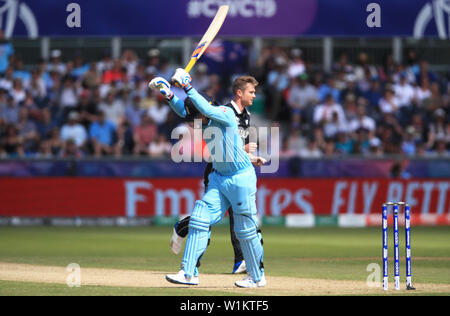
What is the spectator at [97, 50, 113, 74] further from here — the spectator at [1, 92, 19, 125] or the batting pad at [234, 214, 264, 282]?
the batting pad at [234, 214, 264, 282]

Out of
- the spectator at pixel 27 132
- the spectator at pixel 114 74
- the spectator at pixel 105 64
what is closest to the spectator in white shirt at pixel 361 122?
the spectator at pixel 114 74

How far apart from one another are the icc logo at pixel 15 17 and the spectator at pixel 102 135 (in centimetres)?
343

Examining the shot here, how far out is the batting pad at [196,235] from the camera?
28.4ft

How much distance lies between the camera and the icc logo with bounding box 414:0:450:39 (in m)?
15.3

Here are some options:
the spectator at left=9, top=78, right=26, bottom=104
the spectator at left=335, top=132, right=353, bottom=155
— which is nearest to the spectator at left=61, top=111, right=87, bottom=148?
the spectator at left=9, top=78, right=26, bottom=104

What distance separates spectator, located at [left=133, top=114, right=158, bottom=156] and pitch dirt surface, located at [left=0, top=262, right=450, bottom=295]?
7.30 m

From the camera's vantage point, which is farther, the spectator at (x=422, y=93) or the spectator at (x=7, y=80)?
the spectator at (x=422, y=93)

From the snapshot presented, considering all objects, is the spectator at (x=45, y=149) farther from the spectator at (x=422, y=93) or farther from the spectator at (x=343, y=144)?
the spectator at (x=422, y=93)

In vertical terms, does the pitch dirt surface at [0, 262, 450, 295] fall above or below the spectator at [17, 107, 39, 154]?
below

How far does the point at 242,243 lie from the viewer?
8.81m

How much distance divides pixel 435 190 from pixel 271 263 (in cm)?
697

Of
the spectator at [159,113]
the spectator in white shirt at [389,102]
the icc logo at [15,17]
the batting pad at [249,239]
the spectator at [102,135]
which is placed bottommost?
the batting pad at [249,239]

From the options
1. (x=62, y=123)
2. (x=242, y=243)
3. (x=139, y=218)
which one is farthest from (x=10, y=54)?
(x=242, y=243)

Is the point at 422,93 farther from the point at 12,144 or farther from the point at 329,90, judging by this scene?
the point at 12,144
